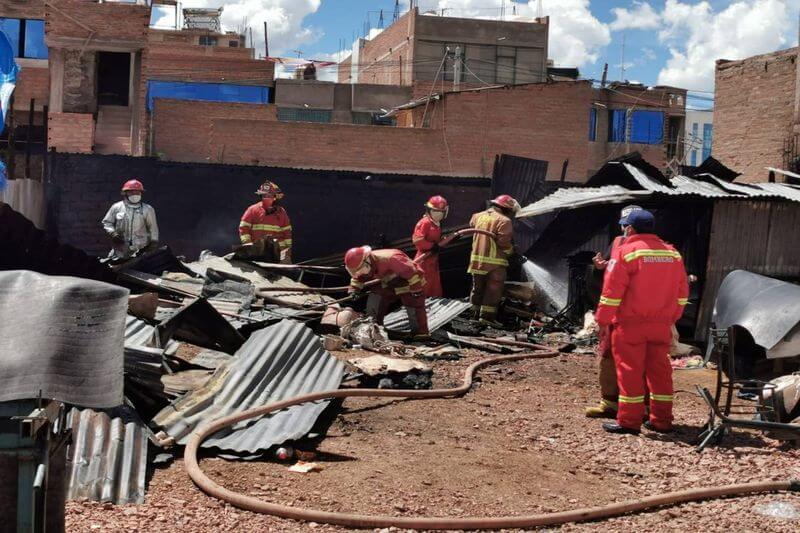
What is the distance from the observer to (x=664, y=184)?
11953mm

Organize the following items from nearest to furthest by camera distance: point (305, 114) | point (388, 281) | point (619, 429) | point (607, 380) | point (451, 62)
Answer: point (619, 429) → point (607, 380) → point (388, 281) → point (305, 114) → point (451, 62)

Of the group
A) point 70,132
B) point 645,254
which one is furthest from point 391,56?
point 645,254

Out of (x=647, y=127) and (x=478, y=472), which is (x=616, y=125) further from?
(x=478, y=472)

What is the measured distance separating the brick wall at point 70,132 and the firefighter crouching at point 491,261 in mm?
15103

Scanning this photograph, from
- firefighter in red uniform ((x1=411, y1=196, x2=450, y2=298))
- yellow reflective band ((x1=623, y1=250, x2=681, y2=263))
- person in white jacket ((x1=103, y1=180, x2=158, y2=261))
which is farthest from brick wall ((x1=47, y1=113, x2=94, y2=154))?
yellow reflective band ((x1=623, y1=250, x2=681, y2=263))

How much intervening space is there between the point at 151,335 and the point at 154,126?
22.0 m

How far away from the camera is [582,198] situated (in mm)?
11938

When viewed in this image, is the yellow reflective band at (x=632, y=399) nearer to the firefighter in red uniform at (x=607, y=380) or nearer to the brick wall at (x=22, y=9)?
the firefighter in red uniform at (x=607, y=380)

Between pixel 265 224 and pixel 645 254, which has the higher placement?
pixel 645 254

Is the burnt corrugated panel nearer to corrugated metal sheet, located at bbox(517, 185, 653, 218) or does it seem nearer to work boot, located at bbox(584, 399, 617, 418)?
work boot, located at bbox(584, 399, 617, 418)

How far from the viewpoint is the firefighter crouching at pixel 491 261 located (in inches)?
500

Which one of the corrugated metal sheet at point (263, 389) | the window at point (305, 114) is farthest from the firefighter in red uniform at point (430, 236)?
the window at point (305, 114)

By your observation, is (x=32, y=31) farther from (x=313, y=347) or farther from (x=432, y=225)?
(x=313, y=347)

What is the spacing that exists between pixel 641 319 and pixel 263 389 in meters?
2.85
